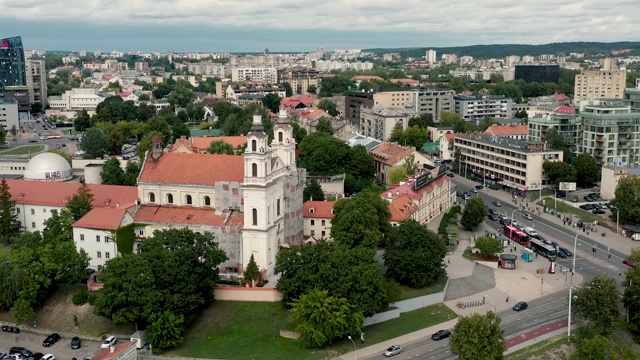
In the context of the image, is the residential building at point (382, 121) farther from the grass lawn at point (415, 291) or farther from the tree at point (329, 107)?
the grass lawn at point (415, 291)

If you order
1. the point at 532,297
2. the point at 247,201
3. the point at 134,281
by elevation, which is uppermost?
the point at 247,201

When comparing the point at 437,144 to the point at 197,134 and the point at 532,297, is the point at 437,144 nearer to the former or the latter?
the point at 197,134

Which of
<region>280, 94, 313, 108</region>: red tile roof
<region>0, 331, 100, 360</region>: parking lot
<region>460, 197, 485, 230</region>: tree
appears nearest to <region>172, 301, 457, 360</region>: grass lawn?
<region>0, 331, 100, 360</region>: parking lot

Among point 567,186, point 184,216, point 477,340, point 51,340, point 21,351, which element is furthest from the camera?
point 567,186

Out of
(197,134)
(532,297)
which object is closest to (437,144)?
(197,134)

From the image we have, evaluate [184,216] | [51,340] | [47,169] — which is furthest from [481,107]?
[51,340]

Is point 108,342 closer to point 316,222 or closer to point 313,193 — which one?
point 316,222

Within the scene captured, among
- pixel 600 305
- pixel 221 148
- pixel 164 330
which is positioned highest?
pixel 221 148

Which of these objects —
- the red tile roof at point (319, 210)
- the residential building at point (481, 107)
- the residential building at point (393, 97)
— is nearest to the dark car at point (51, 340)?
the red tile roof at point (319, 210)
